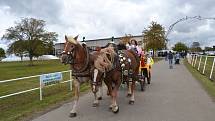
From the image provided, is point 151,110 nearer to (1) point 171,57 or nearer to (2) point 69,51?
(2) point 69,51

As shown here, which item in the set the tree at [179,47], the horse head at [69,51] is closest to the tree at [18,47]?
the tree at [179,47]

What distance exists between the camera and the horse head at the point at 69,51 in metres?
Answer: 7.50

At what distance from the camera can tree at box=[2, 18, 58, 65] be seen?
64125 mm

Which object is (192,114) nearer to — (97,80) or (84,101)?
(97,80)

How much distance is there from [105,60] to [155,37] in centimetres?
5915

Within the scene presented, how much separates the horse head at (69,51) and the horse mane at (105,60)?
62 centimetres

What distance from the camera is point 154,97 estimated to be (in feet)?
35.4

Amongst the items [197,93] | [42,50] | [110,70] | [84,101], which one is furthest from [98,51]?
[42,50]

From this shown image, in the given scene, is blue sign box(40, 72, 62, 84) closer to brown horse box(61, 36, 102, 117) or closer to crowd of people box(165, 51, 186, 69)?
brown horse box(61, 36, 102, 117)

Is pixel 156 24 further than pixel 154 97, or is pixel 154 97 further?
pixel 156 24

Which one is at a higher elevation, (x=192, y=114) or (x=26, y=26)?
(x=26, y=26)

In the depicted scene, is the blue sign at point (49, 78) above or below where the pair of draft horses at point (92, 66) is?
below

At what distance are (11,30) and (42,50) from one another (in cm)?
808

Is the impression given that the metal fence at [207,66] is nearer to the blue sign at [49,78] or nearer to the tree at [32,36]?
the blue sign at [49,78]
